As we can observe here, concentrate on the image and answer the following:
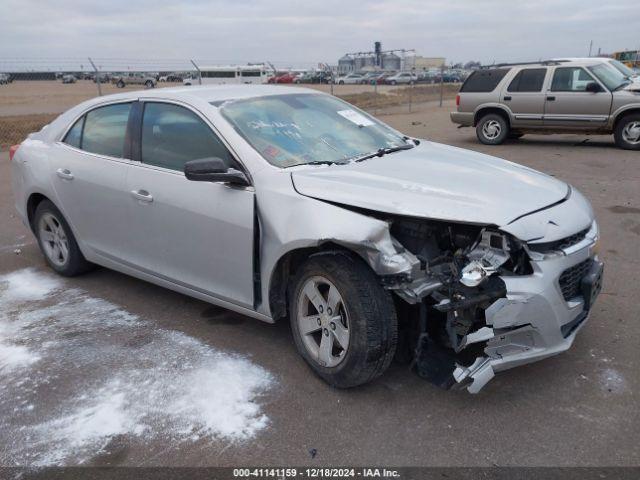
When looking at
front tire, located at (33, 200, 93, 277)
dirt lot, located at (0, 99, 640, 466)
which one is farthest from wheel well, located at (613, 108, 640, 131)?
front tire, located at (33, 200, 93, 277)

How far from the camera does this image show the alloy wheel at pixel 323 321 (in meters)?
3.10

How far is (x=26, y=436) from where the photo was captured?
294 cm

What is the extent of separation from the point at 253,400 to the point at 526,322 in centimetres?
156

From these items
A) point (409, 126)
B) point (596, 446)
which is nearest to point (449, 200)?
point (596, 446)

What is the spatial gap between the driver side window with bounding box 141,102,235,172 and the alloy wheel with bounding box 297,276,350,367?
38.7 inches

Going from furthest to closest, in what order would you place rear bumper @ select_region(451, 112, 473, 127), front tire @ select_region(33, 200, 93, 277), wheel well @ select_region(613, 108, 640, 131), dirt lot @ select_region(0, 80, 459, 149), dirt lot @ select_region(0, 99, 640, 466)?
1. dirt lot @ select_region(0, 80, 459, 149)
2. rear bumper @ select_region(451, 112, 473, 127)
3. wheel well @ select_region(613, 108, 640, 131)
4. front tire @ select_region(33, 200, 93, 277)
5. dirt lot @ select_region(0, 99, 640, 466)

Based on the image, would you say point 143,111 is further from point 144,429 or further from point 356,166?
point 144,429

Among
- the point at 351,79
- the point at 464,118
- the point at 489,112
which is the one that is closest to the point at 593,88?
the point at 489,112

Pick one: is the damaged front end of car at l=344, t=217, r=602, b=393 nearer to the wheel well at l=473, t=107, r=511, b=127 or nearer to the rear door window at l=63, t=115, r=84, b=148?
the rear door window at l=63, t=115, r=84, b=148

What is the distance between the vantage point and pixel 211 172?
10.9 ft

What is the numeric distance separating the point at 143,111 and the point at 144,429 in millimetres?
2335

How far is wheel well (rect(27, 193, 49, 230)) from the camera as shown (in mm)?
5055

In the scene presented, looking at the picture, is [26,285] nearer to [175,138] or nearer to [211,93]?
[175,138]

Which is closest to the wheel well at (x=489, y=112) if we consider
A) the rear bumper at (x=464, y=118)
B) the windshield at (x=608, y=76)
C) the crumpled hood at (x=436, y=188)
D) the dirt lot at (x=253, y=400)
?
the rear bumper at (x=464, y=118)
